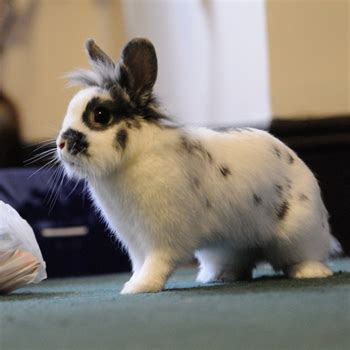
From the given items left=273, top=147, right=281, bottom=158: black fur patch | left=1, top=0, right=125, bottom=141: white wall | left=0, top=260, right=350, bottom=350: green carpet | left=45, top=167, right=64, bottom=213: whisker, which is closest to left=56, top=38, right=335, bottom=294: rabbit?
left=273, top=147, right=281, bottom=158: black fur patch

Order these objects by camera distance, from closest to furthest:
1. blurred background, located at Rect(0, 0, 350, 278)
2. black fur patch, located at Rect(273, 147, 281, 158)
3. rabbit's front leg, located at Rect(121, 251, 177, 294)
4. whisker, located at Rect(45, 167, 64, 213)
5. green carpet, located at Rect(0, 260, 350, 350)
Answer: green carpet, located at Rect(0, 260, 350, 350) < rabbit's front leg, located at Rect(121, 251, 177, 294) < black fur patch, located at Rect(273, 147, 281, 158) < whisker, located at Rect(45, 167, 64, 213) < blurred background, located at Rect(0, 0, 350, 278)

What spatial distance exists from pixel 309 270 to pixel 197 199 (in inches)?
11.8

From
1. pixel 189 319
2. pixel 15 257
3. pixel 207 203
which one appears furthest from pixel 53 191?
pixel 189 319

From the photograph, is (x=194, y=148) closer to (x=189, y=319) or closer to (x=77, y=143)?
(x=77, y=143)

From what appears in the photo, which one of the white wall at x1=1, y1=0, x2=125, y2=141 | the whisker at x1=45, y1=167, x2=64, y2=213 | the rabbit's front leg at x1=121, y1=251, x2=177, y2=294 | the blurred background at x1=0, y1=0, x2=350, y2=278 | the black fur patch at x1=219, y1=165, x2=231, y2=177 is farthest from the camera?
the white wall at x1=1, y1=0, x2=125, y2=141

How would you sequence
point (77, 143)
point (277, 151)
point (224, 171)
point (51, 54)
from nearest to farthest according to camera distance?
point (77, 143) < point (224, 171) < point (277, 151) < point (51, 54)

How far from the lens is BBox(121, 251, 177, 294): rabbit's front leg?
1345 mm

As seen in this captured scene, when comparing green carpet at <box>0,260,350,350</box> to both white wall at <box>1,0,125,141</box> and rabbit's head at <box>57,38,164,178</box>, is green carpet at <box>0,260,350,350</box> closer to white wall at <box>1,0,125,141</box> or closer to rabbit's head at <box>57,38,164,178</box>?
rabbit's head at <box>57,38,164,178</box>

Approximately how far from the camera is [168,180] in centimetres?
137

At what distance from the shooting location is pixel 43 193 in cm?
228

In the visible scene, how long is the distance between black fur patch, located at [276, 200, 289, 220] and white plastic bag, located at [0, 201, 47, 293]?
504 millimetres

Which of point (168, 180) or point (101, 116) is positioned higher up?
point (101, 116)

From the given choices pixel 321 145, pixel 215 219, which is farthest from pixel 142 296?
pixel 321 145

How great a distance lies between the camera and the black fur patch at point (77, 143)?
135 centimetres
